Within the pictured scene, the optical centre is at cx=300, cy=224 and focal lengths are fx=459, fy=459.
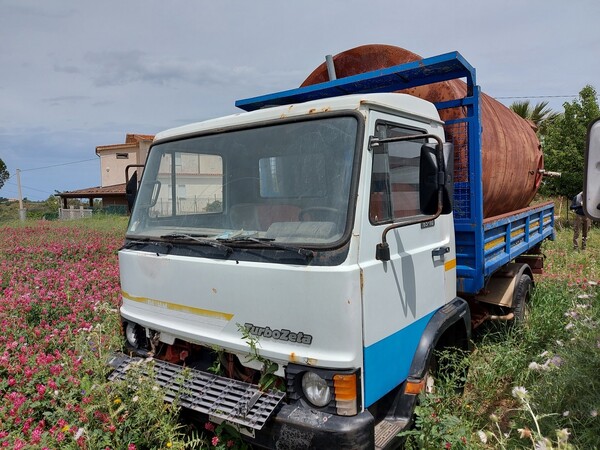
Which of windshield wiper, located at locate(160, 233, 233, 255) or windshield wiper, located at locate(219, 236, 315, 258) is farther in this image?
windshield wiper, located at locate(160, 233, 233, 255)

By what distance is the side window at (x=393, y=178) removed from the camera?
256 centimetres

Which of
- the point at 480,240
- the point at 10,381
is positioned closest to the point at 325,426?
the point at 480,240

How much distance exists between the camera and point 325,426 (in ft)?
7.32

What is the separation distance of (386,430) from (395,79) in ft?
8.36

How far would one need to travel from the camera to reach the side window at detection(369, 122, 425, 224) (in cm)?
256

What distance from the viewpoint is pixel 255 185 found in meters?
2.97

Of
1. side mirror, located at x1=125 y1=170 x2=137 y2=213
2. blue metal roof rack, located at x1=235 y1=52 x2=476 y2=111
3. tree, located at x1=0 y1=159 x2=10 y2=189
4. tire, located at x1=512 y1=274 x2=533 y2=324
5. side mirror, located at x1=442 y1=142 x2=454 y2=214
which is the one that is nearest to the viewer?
side mirror, located at x1=442 y1=142 x2=454 y2=214

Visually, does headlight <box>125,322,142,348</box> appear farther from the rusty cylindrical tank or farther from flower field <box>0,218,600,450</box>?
the rusty cylindrical tank

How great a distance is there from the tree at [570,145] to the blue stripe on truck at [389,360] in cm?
1572

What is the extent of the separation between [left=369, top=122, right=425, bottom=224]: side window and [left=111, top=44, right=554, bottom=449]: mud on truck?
0.04ft

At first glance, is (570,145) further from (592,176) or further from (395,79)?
(592,176)

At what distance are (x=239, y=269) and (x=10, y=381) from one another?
227 centimetres

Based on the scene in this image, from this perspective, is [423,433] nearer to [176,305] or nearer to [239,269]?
[239,269]

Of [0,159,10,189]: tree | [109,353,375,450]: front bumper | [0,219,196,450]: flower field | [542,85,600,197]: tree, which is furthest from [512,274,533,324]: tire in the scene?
[0,159,10,189]: tree
